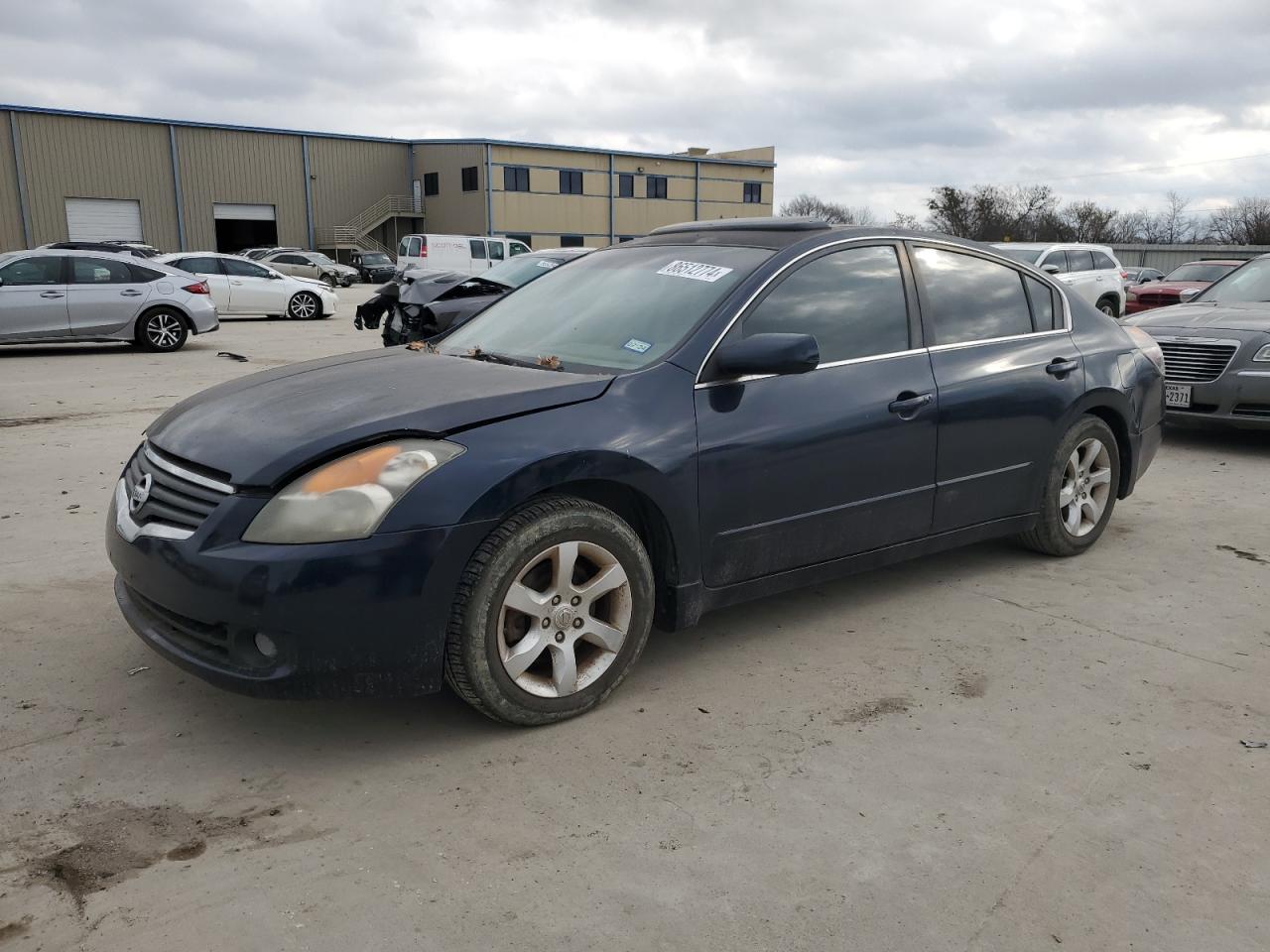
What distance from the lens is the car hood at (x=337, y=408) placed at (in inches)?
123

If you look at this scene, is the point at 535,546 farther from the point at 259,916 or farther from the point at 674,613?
the point at 259,916

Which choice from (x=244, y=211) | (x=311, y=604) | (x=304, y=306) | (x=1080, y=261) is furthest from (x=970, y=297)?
(x=244, y=211)

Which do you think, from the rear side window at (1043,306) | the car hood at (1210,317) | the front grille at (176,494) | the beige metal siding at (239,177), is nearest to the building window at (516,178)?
the beige metal siding at (239,177)

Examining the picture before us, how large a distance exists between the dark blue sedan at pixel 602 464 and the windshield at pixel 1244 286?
208 inches

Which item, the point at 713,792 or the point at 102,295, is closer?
the point at 713,792

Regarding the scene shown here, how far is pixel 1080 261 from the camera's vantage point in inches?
723

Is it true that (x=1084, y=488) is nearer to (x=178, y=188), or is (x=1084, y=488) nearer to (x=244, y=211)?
(x=178, y=188)

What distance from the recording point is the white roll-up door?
162ft

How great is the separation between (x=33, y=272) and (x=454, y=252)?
2267 cm

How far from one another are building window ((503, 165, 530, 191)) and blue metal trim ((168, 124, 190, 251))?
15.4m

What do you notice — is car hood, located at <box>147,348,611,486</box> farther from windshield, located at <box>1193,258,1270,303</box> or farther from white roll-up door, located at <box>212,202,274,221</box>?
white roll-up door, located at <box>212,202,274,221</box>

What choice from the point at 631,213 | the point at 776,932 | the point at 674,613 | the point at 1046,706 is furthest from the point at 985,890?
the point at 631,213

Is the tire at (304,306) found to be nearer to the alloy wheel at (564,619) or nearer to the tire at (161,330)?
the tire at (161,330)

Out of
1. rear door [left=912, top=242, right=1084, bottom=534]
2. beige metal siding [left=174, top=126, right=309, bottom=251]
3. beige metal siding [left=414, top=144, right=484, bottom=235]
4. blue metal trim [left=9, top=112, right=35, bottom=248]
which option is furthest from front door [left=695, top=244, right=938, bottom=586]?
beige metal siding [left=414, top=144, right=484, bottom=235]
